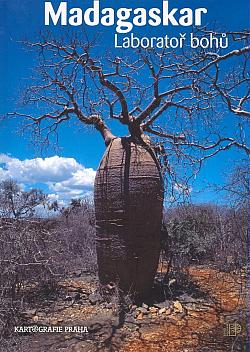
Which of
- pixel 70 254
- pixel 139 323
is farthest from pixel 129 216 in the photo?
pixel 70 254

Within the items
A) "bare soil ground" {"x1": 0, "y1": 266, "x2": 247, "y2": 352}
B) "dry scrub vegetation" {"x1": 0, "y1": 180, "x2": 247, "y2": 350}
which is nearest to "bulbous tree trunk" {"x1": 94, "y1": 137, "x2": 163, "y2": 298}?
"bare soil ground" {"x1": 0, "y1": 266, "x2": 247, "y2": 352}

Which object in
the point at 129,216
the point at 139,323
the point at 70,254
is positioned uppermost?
the point at 129,216

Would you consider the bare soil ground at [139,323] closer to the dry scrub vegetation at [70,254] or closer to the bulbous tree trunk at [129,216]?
the dry scrub vegetation at [70,254]

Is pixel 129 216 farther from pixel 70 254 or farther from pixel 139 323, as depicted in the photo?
pixel 70 254

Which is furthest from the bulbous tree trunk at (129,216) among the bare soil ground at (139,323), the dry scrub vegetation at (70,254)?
the dry scrub vegetation at (70,254)

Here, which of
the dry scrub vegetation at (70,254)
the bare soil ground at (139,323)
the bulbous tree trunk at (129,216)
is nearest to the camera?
the bare soil ground at (139,323)

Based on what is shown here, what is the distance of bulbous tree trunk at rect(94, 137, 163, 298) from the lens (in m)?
4.77

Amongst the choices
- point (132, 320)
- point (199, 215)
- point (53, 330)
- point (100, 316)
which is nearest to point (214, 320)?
point (132, 320)

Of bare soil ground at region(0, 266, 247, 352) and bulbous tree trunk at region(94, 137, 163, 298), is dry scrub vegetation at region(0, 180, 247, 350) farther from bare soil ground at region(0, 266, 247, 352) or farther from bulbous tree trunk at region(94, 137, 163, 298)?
bulbous tree trunk at region(94, 137, 163, 298)

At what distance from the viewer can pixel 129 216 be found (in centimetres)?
475

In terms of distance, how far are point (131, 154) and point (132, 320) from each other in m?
1.88

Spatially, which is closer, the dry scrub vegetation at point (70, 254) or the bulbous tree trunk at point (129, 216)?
the dry scrub vegetation at point (70, 254)

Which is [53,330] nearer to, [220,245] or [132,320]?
[132,320]

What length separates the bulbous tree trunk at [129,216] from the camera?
4.77 meters
